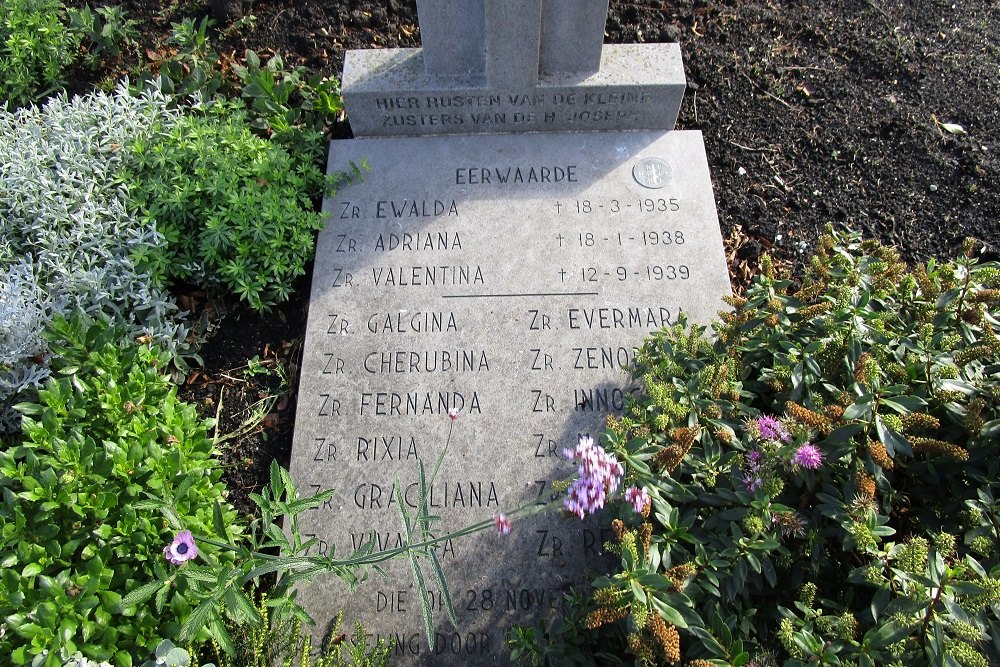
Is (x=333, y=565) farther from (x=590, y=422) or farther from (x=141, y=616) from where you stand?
(x=590, y=422)

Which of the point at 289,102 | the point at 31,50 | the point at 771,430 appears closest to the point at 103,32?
the point at 31,50

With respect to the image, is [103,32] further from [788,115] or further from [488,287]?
[788,115]

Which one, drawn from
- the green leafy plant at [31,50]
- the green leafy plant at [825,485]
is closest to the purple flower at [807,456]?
the green leafy plant at [825,485]

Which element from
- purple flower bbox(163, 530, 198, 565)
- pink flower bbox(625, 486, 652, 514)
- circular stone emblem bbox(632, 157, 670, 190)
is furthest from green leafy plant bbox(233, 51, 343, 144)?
pink flower bbox(625, 486, 652, 514)

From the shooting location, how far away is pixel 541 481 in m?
2.85

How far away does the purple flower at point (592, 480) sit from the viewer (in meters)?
1.83

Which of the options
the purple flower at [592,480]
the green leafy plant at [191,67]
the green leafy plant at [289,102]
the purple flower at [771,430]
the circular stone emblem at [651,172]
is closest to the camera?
the purple flower at [592,480]

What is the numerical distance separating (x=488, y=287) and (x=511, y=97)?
1206 millimetres

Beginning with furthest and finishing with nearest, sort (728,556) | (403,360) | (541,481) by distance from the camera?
(403,360) < (541,481) < (728,556)

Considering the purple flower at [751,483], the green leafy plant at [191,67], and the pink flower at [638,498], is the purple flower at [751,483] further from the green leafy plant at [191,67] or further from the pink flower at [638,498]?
the green leafy plant at [191,67]

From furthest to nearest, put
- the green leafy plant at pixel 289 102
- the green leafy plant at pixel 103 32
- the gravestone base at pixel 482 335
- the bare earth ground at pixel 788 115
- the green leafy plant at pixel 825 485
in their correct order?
the green leafy plant at pixel 103 32 → the green leafy plant at pixel 289 102 → the bare earth ground at pixel 788 115 → the gravestone base at pixel 482 335 → the green leafy plant at pixel 825 485

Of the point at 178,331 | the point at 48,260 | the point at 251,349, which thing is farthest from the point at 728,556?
the point at 48,260

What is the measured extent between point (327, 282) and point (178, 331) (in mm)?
823

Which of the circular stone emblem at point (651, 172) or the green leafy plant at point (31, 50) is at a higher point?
the green leafy plant at point (31, 50)
